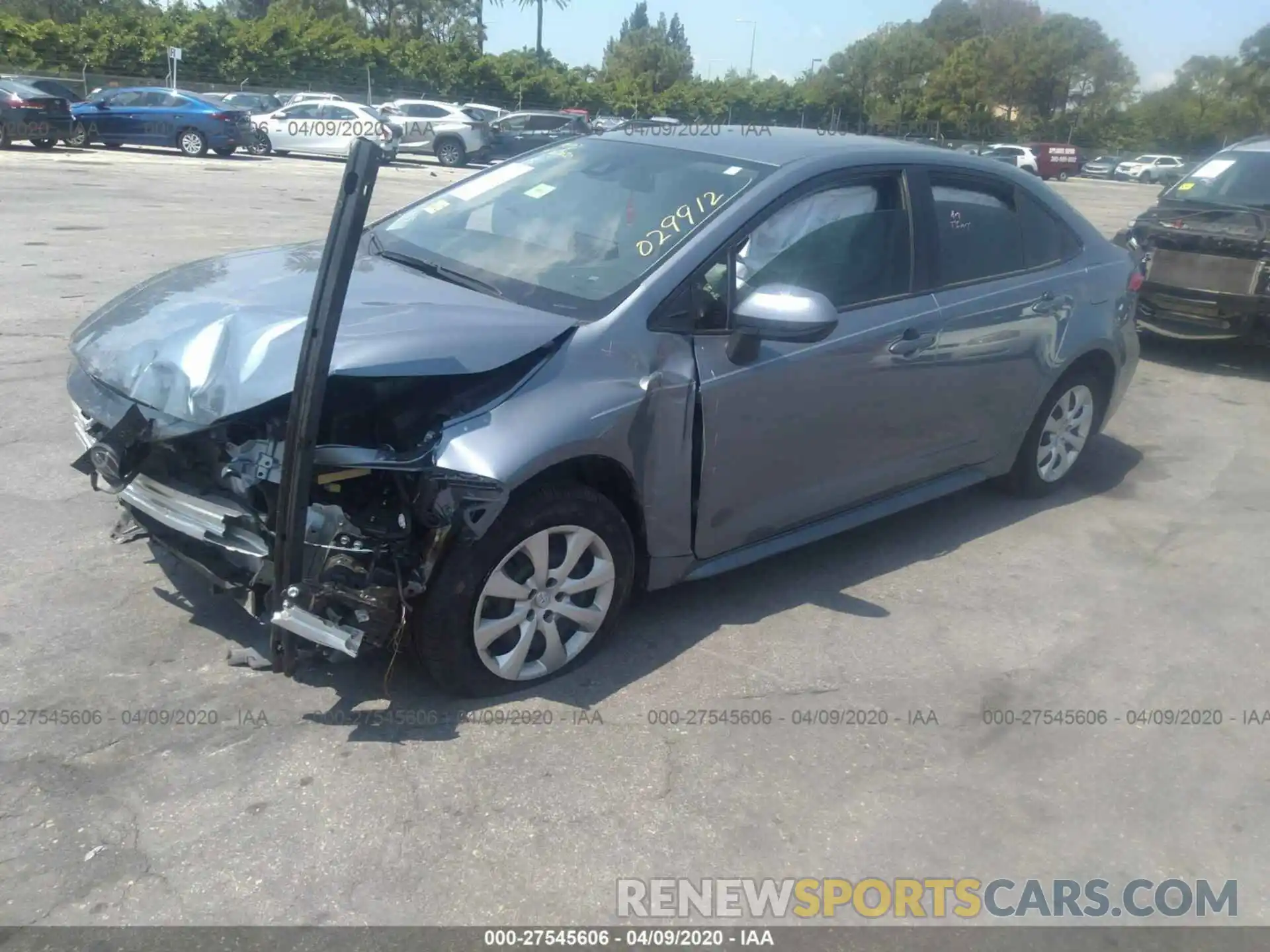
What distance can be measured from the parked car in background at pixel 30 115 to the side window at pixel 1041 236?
76.0ft

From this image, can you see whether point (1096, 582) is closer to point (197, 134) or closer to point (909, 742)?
point (909, 742)

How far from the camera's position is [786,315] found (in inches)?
149

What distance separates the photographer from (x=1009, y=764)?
11.9 ft

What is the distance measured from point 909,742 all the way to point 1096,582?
71.6 inches

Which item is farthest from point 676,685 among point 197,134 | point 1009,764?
point 197,134

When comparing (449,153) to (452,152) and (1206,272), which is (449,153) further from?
(1206,272)

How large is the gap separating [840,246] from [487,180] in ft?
5.11

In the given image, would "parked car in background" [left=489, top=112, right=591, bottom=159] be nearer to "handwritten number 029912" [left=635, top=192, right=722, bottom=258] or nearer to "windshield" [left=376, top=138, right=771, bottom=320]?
"windshield" [left=376, top=138, right=771, bottom=320]

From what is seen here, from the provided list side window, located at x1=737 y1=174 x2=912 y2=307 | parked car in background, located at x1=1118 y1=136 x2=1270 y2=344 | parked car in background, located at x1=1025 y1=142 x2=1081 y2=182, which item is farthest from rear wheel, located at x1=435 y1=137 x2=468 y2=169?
side window, located at x1=737 y1=174 x2=912 y2=307

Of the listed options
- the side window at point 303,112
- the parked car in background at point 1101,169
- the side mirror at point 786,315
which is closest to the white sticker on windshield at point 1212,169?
the side mirror at point 786,315

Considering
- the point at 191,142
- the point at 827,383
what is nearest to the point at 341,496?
the point at 827,383

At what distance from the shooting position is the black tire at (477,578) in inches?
134

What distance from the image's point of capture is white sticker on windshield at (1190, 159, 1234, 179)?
9883mm

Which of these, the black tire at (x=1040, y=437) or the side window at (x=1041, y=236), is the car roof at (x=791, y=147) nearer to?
the side window at (x=1041, y=236)
